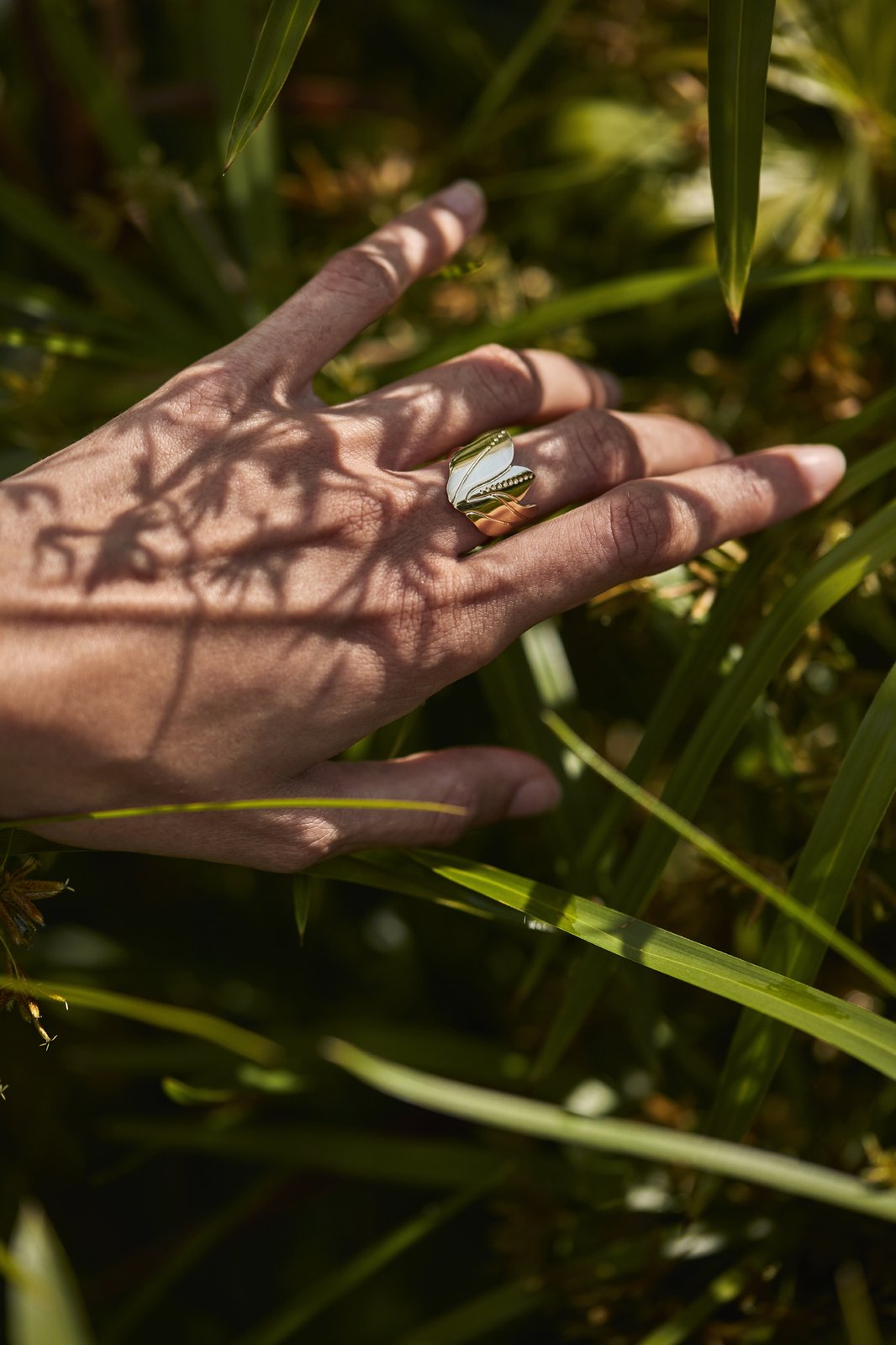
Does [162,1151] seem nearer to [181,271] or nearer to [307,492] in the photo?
[307,492]

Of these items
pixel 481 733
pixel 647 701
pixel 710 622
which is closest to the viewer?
pixel 710 622

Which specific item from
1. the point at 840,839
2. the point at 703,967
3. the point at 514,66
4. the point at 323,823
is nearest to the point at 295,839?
the point at 323,823

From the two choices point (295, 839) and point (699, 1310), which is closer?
point (295, 839)

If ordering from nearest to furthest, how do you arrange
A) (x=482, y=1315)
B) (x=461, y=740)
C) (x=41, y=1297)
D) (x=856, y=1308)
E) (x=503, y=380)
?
(x=41, y=1297)
(x=856, y=1308)
(x=503, y=380)
(x=482, y=1315)
(x=461, y=740)

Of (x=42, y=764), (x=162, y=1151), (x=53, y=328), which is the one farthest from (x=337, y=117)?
(x=162, y=1151)

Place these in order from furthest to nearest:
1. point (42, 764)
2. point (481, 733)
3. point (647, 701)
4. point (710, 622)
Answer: point (481, 733) < point (647, 701) < point (710, 622) < point (42, 764)

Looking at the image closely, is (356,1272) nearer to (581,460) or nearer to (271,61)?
(581,460)
